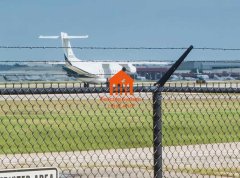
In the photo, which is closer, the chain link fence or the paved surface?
the chain link fence

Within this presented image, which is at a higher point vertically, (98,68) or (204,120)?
(98,68)

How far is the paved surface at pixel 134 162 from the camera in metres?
11.9

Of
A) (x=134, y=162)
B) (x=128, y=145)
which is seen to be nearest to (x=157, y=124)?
(x=134, y=162)

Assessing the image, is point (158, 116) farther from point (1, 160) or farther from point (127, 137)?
point (127, 137)

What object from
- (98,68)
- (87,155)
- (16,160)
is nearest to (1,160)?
(16,160)

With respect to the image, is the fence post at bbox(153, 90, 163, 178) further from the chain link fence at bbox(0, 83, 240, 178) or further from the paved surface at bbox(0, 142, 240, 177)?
the paved surface at bbox(0, 142, 240, 177)

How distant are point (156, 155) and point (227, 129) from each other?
1323cm

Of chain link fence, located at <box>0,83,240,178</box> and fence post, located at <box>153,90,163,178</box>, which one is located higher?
chain link fence, located at <box>0,83,240,178</box>

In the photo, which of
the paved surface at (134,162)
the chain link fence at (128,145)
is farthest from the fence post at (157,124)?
the paved surface at (134,162)

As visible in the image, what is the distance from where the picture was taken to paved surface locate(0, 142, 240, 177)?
11.9 m

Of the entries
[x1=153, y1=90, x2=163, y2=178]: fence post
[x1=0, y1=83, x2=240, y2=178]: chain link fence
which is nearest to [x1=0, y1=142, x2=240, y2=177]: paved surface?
[x1=0, y1=83, x2=240, y2=178]: chain link fence

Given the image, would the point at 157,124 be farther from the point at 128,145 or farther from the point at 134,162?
the point at 128,145

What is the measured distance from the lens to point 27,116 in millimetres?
26406

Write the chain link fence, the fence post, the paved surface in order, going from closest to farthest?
the fence post < the chain link fence < the paved surface
